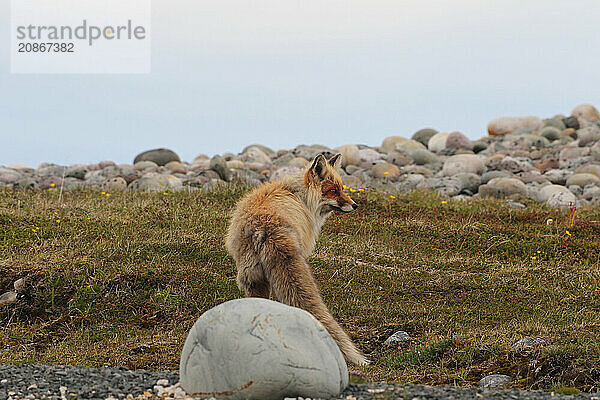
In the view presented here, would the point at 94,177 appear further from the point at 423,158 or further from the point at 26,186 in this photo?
the point at 423,158

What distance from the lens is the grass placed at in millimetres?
7781

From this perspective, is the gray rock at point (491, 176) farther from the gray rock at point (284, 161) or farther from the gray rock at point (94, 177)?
the gray rock at point (94, 177)

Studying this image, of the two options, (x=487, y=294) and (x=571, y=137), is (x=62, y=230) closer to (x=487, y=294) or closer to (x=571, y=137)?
(x=487, y=294)

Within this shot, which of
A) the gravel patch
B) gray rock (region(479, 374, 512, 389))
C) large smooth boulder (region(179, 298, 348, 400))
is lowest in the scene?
gray rock (region(479, 374, 512, 389))

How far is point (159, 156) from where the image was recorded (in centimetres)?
3055

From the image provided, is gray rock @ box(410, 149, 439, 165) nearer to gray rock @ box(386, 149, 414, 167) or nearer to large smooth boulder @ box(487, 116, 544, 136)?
gray rock @ box(386, 149, 414, 167)

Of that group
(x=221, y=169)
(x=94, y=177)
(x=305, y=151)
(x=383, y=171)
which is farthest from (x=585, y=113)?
(x=94, y=177)

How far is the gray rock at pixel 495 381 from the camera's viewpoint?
6.86 metres

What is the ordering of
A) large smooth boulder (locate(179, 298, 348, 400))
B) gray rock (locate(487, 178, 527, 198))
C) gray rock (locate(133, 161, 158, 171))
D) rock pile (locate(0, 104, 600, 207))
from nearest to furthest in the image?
large smooth boulder (locate(179, 298, 348, 400))
gray rock (locate(487, 178, 527, 198))
rock pile (locate(0, 104, 600, 207))
gray rock (locate(133, 161, 158, 171))

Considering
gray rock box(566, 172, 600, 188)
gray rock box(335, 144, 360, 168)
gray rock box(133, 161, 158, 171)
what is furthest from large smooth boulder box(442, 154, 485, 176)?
gray rock box(133, 161, 158, 171)

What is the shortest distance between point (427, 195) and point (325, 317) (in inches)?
425

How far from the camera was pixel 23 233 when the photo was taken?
1241 cm

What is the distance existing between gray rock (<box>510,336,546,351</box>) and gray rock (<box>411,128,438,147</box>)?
30.4 meters

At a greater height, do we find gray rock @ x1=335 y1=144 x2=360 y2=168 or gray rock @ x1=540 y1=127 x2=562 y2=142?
gray rock @ x1=540 y1=127 x2=562 y2=142
